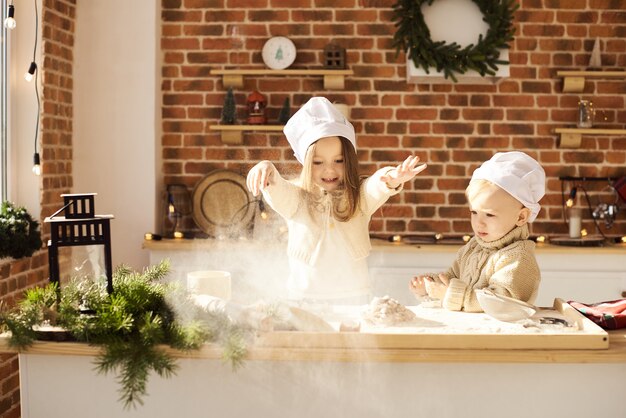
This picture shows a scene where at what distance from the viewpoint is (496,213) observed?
2062 millimetres

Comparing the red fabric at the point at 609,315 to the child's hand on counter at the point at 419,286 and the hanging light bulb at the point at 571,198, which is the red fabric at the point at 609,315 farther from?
the hanging light bulb at the point at 571,198

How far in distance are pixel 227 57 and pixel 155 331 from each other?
2755 mm

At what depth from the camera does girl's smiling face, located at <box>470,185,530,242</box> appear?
2059 mm

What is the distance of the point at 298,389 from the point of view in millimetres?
1717

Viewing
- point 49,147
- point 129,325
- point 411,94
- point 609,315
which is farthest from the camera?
point 411,94

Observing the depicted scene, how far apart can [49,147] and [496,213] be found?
2414mm

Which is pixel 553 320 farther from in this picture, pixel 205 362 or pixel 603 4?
pixel 603 4

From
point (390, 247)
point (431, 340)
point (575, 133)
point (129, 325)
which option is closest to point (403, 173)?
point (431, 340)

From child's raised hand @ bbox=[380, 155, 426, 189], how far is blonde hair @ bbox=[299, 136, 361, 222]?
0.11 metres

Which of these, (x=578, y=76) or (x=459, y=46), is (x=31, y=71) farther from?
(x=578, y=76)

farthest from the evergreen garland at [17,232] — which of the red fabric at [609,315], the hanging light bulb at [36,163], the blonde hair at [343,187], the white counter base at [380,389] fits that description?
the red fabric at [609,315]

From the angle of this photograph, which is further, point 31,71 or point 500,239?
point 31,71

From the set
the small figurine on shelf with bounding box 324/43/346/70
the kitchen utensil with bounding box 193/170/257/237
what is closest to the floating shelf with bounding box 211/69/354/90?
the small figurine on shelf with bounding box 324/43/346/70

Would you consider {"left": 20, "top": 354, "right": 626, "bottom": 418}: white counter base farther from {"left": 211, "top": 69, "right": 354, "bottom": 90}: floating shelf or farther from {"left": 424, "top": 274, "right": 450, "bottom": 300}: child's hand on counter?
{"left": 211, "top": 69, "right": 354, "bottom": 90}: floating shelf
